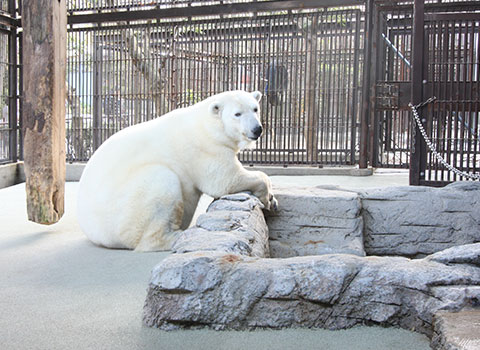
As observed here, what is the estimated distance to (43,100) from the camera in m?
5.29

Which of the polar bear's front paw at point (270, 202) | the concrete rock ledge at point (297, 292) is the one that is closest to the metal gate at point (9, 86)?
the polar bear's front paw at point (270, 202)

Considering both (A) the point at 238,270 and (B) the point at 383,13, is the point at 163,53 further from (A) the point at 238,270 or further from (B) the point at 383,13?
(A) the point at 238,270

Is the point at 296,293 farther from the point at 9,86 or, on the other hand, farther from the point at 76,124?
the point at 76,124

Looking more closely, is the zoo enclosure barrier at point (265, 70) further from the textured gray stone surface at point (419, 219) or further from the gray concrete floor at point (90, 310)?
the gray concrete floor at point (90, 310)

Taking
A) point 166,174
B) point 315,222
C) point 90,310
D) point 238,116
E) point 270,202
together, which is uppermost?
point 238,116

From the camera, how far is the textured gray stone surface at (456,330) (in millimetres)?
1997

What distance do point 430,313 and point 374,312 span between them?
0.24 metres

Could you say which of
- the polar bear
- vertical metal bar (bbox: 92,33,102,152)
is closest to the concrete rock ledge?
the polar bear

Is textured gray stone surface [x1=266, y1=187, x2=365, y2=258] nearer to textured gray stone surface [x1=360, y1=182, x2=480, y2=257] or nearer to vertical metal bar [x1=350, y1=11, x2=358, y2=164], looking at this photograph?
textured gray stone surface [x1=360, y1=182, x2=480, y2=257]

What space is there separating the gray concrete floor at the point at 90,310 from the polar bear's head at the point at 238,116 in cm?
115

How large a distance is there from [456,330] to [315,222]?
2710mm

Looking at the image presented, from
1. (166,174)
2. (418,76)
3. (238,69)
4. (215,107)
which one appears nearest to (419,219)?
(215,107)

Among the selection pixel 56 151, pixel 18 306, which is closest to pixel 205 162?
pixel 56 151

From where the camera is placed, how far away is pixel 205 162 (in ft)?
15.5
